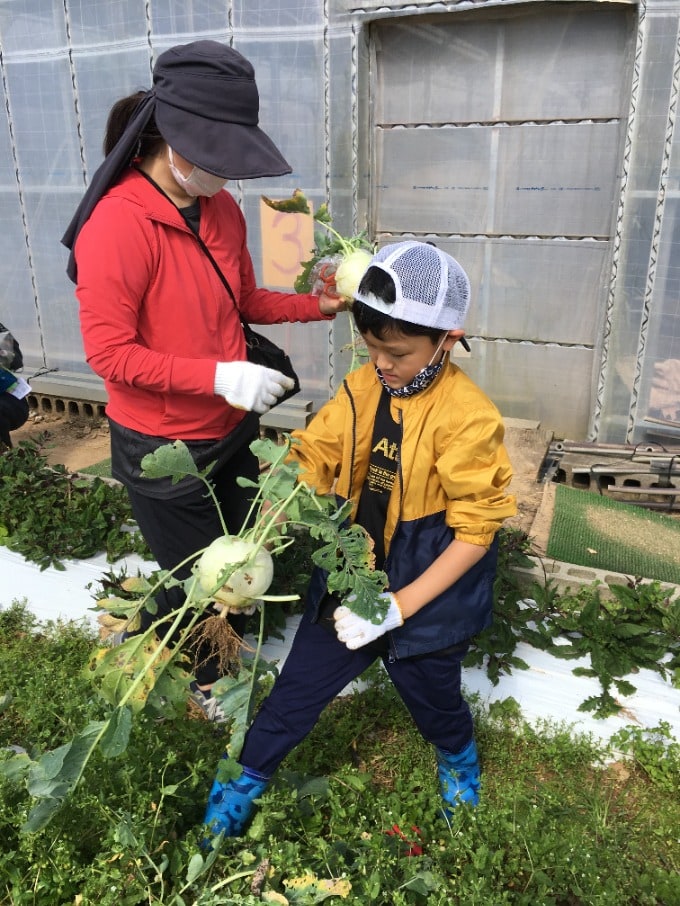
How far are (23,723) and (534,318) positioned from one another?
3.84 m

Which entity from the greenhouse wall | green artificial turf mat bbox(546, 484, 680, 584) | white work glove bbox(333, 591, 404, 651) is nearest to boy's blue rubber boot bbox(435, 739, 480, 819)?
white work glove bbox(333, 591, 404, 651)

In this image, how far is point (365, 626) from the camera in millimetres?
1771

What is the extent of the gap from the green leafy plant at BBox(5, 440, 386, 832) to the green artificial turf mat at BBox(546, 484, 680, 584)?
2262mm

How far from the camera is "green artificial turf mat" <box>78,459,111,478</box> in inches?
192

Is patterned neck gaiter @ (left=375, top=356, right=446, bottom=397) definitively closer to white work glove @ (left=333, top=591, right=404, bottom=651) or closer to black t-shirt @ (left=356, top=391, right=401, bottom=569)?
black t-shirt @ (left=356, top=391, right=401, bottom=569)

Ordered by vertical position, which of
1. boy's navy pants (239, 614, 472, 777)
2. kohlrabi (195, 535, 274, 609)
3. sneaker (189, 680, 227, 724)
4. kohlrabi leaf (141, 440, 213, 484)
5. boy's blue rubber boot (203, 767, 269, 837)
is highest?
kohlrabi leaf (141, 440, 213, 484)

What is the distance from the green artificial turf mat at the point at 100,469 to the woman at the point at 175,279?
8.78 feet

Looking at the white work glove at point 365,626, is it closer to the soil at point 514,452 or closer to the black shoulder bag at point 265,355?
the black shoulder bag at point 265,355

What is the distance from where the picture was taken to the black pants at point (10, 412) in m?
4.22

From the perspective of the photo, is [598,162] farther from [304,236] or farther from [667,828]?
[667,828]

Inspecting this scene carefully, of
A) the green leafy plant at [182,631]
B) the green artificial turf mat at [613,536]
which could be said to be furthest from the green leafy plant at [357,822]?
the green artificial turf mat at [613,536]

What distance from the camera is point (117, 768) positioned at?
6.19 feet

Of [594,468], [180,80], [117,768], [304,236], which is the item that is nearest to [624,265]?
[594,468]

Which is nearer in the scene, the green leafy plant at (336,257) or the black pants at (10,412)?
the green leafy plant at (336,257)
